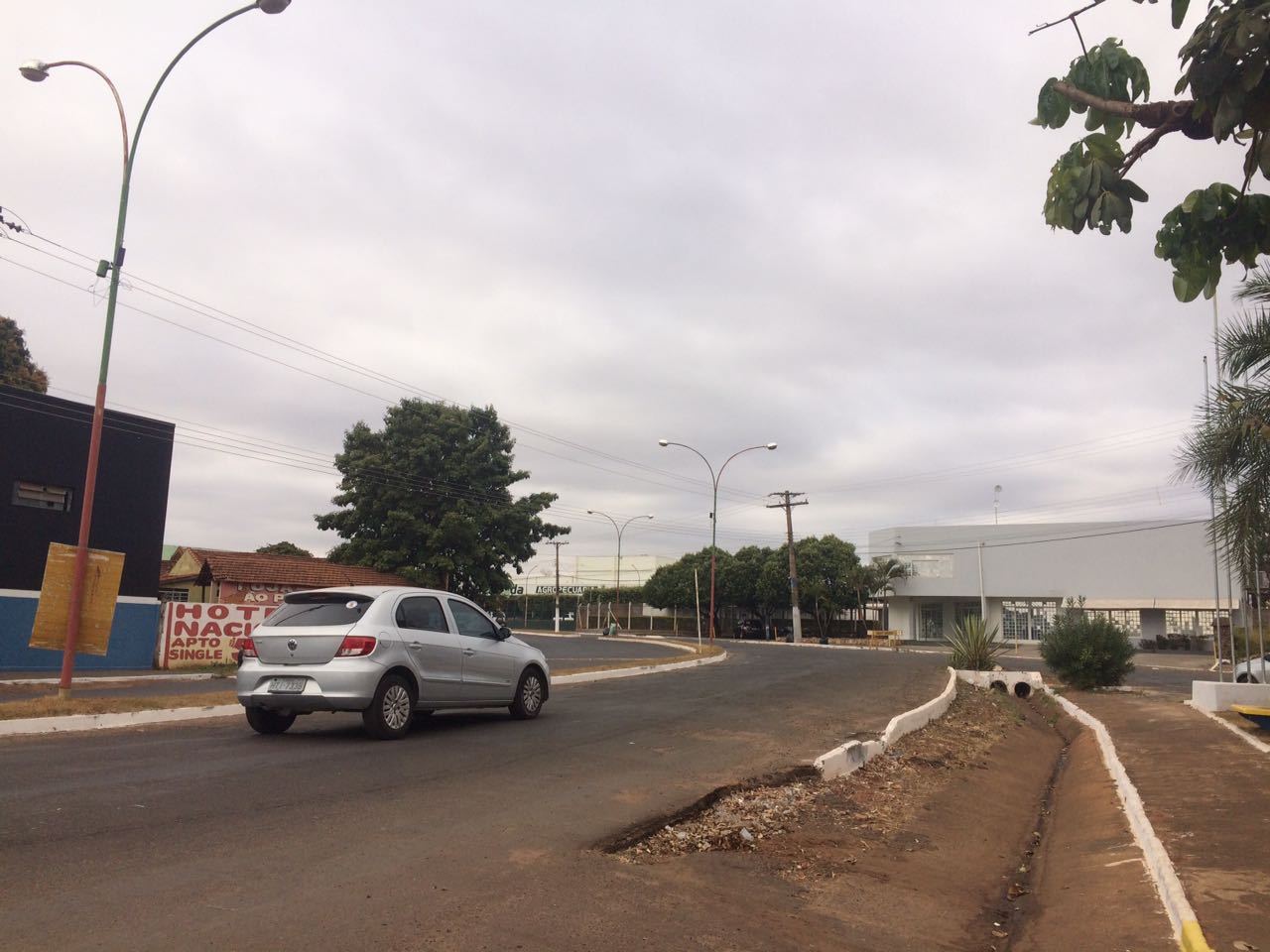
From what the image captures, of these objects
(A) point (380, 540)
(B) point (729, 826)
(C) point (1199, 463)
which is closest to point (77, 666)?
(A) point (380, 540)

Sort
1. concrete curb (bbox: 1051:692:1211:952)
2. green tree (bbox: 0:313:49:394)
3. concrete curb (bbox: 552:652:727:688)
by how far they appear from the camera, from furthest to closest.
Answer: green tree (bbox: 0:313:49:394) < concrete curb (bbox: 552:652:727:688) < concrete curb (bbox: 1051:692:1211:952)

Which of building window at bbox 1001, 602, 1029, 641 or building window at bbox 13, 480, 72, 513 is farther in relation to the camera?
building window at bbox 1001, 602, 1029, 641

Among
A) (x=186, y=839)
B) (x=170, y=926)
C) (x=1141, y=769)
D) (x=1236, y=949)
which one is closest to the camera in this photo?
(x=170, y=926)

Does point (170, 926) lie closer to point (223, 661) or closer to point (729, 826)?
point (729, 826)

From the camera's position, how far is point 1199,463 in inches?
497

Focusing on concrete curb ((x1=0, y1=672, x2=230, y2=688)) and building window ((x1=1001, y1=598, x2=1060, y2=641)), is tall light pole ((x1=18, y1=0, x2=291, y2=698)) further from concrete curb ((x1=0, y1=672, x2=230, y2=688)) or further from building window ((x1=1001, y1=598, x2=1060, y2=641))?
building window ((x1=1001, y1=598, x2=1060, y2=641))

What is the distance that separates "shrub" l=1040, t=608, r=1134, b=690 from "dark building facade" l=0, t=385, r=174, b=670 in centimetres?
2459

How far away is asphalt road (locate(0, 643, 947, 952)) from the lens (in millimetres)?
4016

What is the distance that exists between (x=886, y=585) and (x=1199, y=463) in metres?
52.4

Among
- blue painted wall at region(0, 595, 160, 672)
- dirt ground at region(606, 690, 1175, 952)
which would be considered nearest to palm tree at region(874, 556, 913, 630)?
blue painted wall at region(0, 595, 160, 672)

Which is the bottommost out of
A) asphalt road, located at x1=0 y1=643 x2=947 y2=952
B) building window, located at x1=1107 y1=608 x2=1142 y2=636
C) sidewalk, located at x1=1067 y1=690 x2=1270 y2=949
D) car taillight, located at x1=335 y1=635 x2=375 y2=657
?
sidewalk, located at x1=1067 y1=690 x2=1270 y2=949

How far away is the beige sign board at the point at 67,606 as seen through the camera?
508 inches

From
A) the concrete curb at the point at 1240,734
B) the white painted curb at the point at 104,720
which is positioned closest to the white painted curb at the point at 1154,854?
the concrete curb at the point at 1240,734

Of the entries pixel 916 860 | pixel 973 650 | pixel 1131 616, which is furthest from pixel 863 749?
pixel 1131 616
